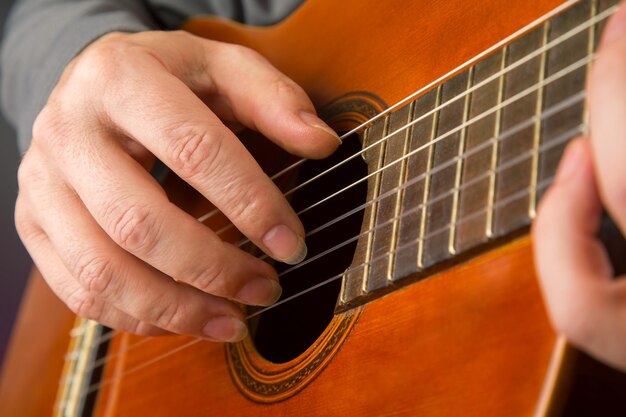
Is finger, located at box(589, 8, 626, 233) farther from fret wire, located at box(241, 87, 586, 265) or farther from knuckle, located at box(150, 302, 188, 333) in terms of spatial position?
knuckle, located at box(150, 302, 188, 333)

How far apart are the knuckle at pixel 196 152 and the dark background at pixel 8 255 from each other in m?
1.45

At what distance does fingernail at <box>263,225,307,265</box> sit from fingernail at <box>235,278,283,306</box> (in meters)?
0.04

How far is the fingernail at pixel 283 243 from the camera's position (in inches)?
27.9

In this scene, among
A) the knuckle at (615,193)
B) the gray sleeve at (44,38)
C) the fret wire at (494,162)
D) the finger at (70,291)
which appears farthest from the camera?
the gray sleeve at (44,38)

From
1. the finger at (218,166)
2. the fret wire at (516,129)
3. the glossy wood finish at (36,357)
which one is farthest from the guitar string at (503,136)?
the glossy wood finish at (36,357)

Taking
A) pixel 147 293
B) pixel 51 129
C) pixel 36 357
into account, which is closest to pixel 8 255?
pixel 36 357

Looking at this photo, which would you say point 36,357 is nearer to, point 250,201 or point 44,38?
point 44,38

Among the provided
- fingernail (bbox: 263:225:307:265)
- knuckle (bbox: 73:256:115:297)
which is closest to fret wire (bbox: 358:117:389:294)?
fingernail (bbox: 263:225:307:265)

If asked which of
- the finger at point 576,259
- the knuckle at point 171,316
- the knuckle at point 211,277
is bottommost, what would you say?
the knuckle at point 171,316

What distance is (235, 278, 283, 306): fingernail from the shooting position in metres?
0.74

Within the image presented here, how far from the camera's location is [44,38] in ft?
3.82

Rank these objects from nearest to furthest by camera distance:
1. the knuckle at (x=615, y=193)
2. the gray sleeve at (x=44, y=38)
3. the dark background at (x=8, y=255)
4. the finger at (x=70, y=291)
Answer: the knuckle at (x=615, y=193)
the finger at (x=70, y=291)
the gray sleeve at (x=44, y=38)
the dark background at (x=8, y=255)

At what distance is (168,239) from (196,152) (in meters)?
0.10

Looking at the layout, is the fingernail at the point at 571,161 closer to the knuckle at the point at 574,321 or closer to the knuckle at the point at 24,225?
the knuckle at the point at 574,321
